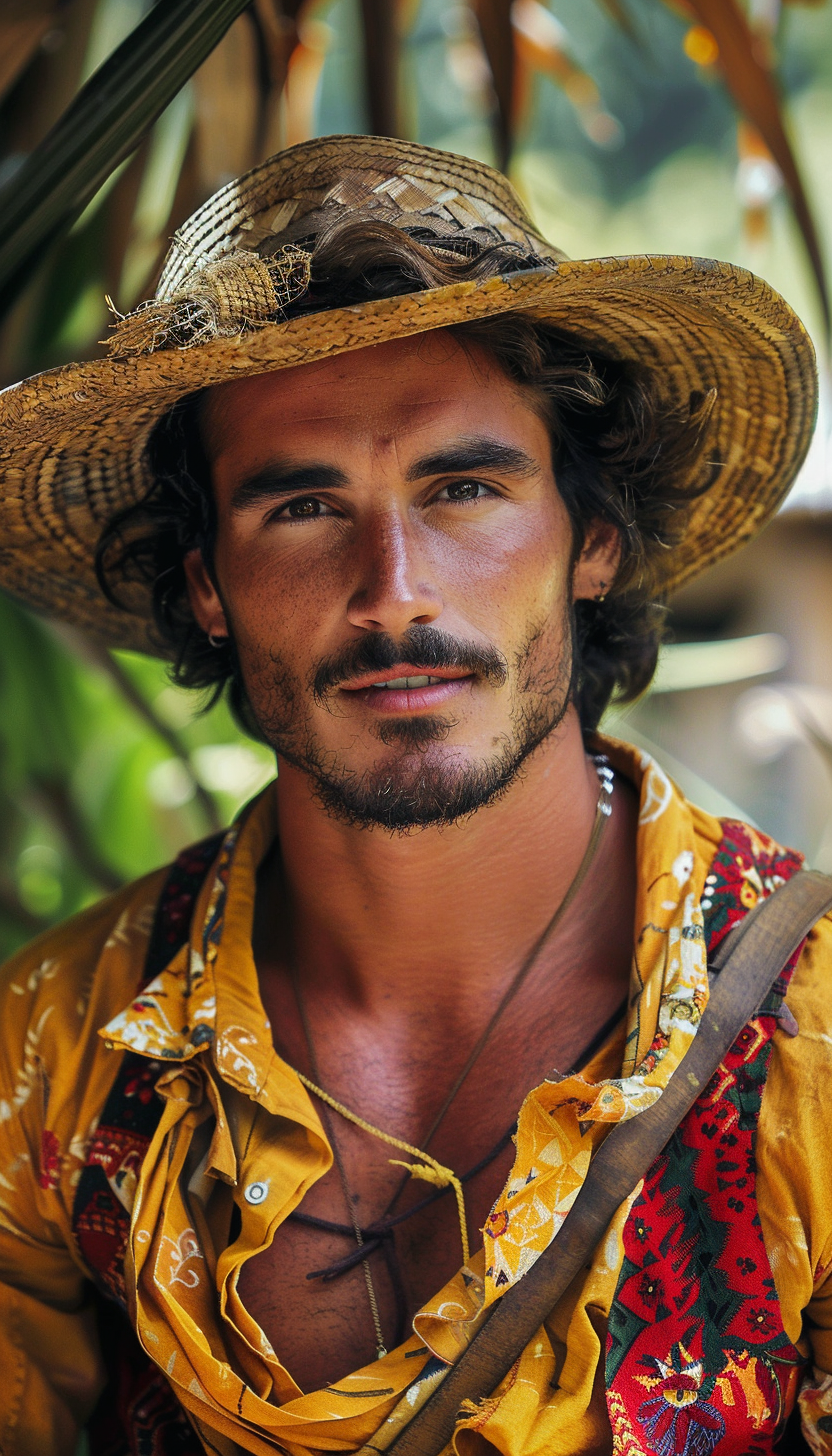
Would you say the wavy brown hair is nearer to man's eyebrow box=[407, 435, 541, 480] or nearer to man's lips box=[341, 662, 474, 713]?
man's eyebrow box=[407, 435, 541, 480]

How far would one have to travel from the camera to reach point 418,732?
1.35m

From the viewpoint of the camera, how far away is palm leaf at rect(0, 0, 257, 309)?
933mm

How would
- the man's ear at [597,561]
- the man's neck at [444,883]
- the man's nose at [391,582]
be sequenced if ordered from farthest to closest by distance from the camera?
the man's ear at [597,561] < the man's neck at [444,883] < the man's nose at [391,582]

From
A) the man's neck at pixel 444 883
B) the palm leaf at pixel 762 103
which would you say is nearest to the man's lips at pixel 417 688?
the man's neck at pixel 444 883

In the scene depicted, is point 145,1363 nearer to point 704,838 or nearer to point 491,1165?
point 491,1165

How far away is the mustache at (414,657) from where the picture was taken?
1.29 meters

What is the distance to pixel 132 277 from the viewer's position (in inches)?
87.2

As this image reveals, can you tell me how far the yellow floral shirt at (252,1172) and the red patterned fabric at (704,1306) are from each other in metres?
0.02

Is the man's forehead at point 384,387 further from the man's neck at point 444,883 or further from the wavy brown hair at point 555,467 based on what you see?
the man's neck at point 444,883

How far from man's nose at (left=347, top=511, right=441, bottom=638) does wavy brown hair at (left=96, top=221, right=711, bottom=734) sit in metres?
0.24

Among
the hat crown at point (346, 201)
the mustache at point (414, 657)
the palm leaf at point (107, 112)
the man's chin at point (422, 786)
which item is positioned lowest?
the man's chin at point (422, 786)

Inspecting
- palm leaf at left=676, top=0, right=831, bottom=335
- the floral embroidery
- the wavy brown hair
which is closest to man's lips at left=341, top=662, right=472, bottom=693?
the wavy brown hair

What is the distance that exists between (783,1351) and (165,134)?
1955 millimetres

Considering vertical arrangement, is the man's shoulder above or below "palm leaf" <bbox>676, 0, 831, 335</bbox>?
below
